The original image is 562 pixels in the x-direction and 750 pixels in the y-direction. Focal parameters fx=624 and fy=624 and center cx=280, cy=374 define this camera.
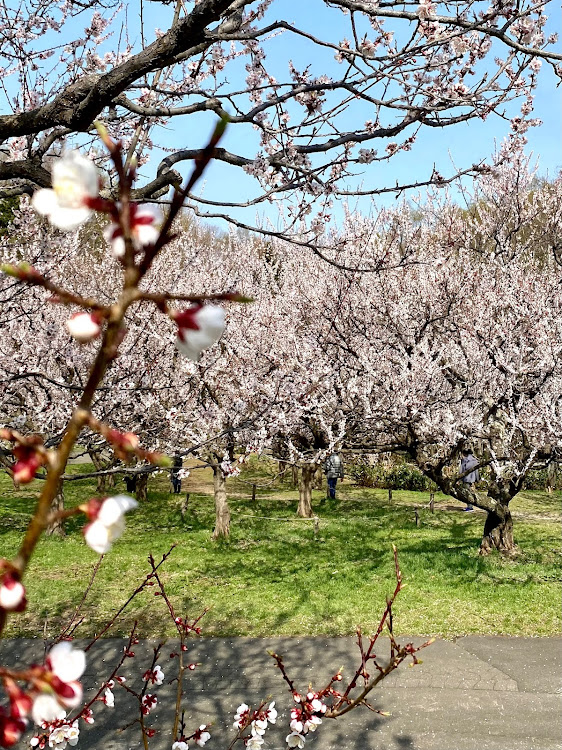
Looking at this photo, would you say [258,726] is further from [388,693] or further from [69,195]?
[388,693]

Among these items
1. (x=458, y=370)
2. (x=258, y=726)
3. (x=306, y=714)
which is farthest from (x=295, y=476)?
(x=306, y=714)

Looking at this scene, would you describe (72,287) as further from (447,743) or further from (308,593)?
(447,743)

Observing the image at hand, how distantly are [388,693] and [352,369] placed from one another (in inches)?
237

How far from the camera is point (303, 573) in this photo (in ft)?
33.0

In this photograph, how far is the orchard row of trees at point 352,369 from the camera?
959 centimetres

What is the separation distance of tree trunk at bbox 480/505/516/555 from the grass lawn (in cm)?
23

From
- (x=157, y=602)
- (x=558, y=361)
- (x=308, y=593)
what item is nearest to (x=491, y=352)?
(x=558, y=361)

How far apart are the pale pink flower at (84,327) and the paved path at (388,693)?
5.09 meters

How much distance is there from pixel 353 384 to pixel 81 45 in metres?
6.64

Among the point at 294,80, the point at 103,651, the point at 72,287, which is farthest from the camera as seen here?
the point at 72,287

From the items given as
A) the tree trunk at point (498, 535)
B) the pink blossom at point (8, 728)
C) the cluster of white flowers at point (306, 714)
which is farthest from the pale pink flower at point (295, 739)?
the tree trunk at point (498, 535)

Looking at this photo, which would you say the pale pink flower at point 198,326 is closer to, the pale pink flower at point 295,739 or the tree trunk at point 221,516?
the pale pink flower at point 295,739

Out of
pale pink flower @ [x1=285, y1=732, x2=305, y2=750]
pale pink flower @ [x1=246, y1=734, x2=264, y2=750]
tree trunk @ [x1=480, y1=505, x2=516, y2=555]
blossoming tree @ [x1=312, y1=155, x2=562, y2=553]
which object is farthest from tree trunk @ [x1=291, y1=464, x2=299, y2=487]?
pale pink flower @ [x1=285, y1=732, x2=305, y2=750]

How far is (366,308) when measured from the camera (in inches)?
495
